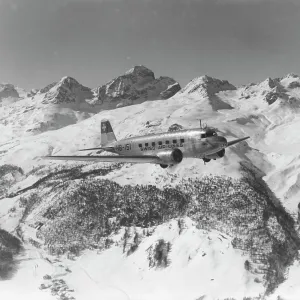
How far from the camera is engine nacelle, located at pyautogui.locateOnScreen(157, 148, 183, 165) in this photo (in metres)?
45.1

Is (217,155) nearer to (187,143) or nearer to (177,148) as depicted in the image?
(187,143)

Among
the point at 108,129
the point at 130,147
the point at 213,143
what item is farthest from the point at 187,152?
the point at 108,129

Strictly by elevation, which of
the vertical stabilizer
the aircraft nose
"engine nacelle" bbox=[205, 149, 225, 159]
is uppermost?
the vertical stabilizer

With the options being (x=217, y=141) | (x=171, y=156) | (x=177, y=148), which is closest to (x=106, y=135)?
(x=177, y=148)

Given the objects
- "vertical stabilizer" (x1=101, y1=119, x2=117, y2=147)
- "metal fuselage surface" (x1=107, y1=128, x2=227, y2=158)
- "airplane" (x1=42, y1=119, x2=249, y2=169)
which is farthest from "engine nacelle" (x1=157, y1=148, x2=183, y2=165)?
"vertical stabilizer" (x1=101, y1=119, x2=117, y2=147)

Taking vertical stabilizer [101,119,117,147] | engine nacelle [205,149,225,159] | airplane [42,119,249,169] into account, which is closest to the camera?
airplane [42,119,249,169]

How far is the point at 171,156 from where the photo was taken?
148ft

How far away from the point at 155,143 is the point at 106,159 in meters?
7.00

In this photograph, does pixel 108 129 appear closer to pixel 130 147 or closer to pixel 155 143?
pixel 130 147

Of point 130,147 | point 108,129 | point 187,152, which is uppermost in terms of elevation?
point 108,129

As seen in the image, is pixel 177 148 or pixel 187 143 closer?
pixel 177 148

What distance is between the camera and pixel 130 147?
176 feet

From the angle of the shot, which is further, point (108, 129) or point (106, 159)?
point (108, 129)

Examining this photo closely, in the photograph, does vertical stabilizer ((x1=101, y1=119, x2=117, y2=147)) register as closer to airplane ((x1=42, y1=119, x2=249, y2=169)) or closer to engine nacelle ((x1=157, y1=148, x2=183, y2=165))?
airplane ((x1=42, y1=119, x2=249, y2=169))
